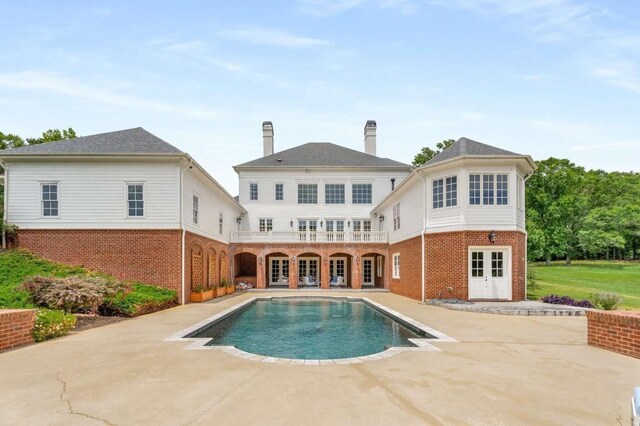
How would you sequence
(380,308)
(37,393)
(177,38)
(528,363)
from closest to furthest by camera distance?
(37,393) < (528,363) < (177,38) < (380,308)

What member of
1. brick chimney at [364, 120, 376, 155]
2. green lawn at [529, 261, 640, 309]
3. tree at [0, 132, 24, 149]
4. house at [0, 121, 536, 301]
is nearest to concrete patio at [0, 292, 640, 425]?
house at [0, 121, 536, 301]

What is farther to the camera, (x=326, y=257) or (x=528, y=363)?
(x=326, y=257)

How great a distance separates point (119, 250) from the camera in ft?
48.5

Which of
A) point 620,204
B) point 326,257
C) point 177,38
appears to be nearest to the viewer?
point 177,38

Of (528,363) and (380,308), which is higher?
(528,363)

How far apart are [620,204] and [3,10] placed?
58540mm

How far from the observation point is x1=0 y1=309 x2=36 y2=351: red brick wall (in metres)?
7.07

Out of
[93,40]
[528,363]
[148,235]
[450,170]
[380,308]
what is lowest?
[380,308]

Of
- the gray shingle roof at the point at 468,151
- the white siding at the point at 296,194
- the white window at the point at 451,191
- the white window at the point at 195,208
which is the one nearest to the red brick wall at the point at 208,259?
the white window at the point at 195,208

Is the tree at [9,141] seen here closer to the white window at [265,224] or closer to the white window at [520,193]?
the white window at [265,224]

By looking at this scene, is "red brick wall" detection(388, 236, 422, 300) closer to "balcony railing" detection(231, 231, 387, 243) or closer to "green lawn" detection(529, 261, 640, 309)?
"balcony railing" detection(231, 231, 387, 243)

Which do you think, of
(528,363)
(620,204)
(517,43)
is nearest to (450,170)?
(517,43)

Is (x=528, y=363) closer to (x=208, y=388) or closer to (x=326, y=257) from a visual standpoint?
(x=208, y=388)

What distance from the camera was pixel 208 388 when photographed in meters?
4.99
